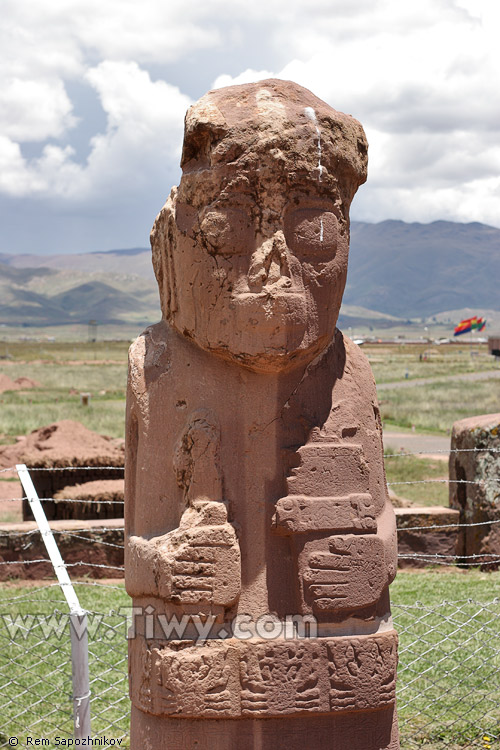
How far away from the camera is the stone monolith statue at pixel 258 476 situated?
2.91 metres

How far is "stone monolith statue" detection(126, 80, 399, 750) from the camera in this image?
2.91m

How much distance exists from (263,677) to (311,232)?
1.60 meters

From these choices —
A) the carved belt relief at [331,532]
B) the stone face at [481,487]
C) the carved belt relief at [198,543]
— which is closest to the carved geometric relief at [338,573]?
the carved belt relief at [331,532]

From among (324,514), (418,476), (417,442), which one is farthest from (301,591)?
(417,442)

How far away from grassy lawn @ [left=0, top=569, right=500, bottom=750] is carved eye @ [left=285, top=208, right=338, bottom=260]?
2.03 meters

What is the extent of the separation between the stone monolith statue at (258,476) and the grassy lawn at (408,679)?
1.13m

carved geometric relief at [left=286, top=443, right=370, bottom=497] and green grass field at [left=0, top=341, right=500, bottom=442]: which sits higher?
green grass field at [left=0, top=341, right=500, bottom=442]

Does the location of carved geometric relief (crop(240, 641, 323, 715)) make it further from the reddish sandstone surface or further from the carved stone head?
the reddish sandstone surface

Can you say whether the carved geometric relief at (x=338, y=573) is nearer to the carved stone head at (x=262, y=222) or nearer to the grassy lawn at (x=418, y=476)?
the carved stone head at (x=262, y=222)

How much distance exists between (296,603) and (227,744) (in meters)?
0.55

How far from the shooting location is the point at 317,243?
2982 mm

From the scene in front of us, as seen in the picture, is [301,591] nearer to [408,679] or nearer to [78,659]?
[78,659]

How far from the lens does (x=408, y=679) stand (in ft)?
17.5

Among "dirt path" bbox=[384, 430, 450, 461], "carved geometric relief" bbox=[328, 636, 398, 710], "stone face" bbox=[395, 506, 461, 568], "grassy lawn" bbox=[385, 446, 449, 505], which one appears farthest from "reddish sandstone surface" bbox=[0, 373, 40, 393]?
"carved geometric relief" bbox=[328, 636, 398, 710]
